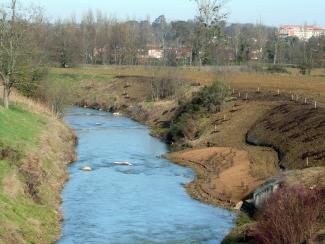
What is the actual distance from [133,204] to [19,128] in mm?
12824

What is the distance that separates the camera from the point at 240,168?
46219 mm

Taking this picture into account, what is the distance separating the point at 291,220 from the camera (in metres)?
23.6

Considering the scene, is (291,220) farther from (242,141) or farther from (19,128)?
(242,141)

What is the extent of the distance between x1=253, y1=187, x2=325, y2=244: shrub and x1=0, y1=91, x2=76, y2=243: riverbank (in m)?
10.6

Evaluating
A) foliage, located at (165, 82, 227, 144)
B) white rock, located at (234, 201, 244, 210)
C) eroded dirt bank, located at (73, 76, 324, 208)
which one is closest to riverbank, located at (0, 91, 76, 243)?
eroded dirt bank, located at (73, 76, 324, 208)

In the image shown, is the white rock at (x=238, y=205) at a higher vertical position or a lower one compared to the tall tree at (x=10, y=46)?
lower

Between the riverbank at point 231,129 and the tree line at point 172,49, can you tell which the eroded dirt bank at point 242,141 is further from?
the tree line at point 172,49

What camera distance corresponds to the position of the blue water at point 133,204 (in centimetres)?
3170

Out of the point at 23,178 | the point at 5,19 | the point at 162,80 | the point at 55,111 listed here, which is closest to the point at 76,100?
the point at 162,80

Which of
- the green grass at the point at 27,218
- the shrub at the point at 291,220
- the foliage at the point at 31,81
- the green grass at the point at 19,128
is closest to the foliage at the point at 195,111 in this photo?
the foliage at the point at 31,81

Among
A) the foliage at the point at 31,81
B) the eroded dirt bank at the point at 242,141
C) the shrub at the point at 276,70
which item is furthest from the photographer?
the shrub at the point at 276,70

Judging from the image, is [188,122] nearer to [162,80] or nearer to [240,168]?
[240,168]

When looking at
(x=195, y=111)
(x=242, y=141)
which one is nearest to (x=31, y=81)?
(x=195, y=111)

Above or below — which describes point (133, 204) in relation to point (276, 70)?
below
